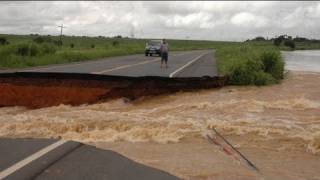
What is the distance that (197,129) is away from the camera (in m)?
13.8

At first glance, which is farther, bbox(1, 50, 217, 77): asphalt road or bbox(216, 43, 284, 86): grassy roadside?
bbox(1, 50, 217, 77): asphalt road

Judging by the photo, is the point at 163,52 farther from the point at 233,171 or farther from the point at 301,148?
the point at 233,171

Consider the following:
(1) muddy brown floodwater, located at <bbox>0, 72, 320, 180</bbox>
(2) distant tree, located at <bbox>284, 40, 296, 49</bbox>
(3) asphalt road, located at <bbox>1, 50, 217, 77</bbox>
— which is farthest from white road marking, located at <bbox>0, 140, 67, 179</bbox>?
(2) distant tree, located at <bbox>284, 40, 296, 49</bbox>

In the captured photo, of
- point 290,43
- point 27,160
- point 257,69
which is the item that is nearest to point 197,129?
point 27,160

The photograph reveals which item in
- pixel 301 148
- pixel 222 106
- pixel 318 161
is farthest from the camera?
pixel 222 106

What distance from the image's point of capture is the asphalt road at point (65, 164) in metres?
7.94

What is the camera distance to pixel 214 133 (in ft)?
44.1

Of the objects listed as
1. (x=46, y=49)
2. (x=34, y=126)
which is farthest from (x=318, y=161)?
(x=46, y=49)

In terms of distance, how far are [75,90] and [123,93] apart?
1.64 meters

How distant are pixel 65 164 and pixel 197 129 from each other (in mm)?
5661

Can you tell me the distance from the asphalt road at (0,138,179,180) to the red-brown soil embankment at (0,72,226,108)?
8679mm

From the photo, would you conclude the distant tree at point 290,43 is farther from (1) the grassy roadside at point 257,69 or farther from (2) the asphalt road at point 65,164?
(2) the asphalt road at point 65,164

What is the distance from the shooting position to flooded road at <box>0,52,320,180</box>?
386 inches

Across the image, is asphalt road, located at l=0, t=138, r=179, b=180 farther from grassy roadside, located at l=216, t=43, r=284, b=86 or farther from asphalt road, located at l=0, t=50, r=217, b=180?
grassy roadside, located at l=216, t=43, r=284, b=86
